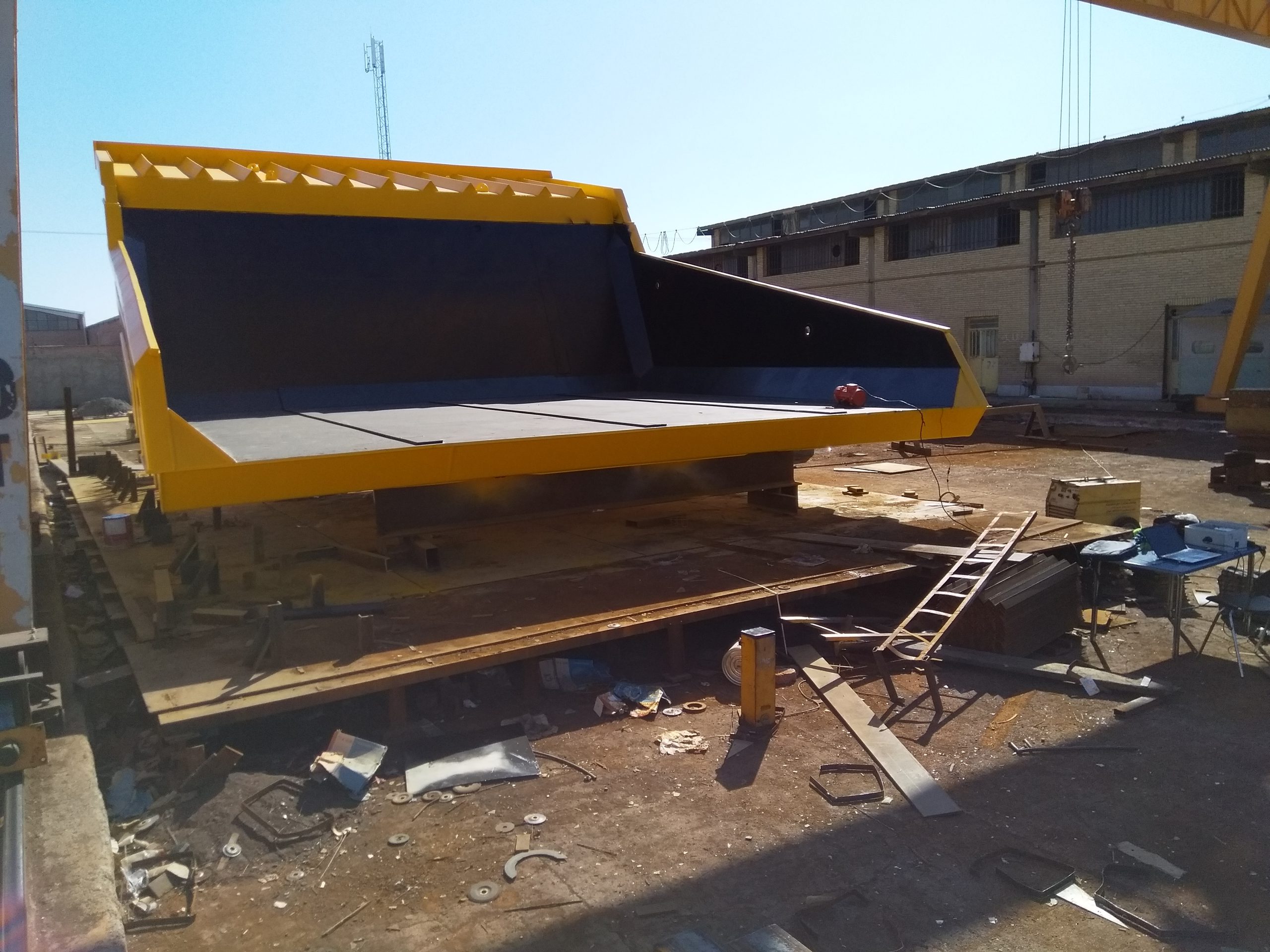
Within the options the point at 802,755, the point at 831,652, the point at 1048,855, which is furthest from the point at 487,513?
the point at 1048,855

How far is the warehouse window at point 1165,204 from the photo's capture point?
17609 mm

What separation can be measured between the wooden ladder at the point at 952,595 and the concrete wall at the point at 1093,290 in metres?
15.2

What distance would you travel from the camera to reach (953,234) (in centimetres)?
2297

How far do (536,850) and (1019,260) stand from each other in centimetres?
2113

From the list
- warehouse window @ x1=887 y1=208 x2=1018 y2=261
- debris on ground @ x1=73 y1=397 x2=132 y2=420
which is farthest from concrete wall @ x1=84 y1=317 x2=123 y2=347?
warehouse window @ x1=887 y1=208 x2=1018 y2=261

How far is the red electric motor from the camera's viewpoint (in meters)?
6.27

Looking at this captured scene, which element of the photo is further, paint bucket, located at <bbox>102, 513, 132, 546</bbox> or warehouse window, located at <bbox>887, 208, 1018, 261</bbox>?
warehouse window, located at <bbox>887, 208, 1018, 261</bbox>

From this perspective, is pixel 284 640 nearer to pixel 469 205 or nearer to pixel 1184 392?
pixel 469 205

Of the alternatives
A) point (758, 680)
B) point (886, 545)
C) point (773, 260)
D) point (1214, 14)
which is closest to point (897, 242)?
point (773, 260)

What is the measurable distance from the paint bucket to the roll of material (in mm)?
4175

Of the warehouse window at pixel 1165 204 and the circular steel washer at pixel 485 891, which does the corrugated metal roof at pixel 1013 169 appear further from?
the circular steel washer at pixel 485 891

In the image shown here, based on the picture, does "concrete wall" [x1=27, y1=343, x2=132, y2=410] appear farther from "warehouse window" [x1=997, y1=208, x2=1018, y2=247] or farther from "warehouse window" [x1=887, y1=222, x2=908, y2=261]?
"warehouse window" [x1=997, y1=208, x2=1018, y2=247]

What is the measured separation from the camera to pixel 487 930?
8.54 feet

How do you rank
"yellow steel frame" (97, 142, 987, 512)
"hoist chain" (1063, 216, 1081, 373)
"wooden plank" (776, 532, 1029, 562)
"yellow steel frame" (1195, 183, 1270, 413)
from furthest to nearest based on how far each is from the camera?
"hoist chain" (1063, 216, 1081, 373), "yellow steel frame" (1195, 183, 1270, 413), "wooden plank" (776, 532, 1029, 562), "yellow steel frame" (97, 142, 987, 512)
